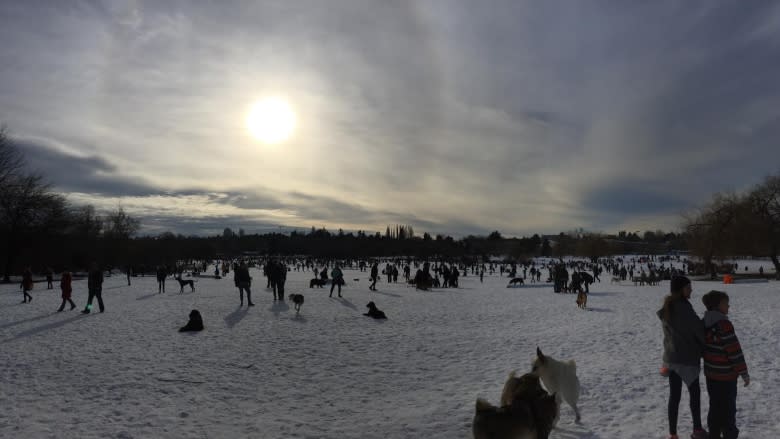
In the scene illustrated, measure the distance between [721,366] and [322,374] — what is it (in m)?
6.35

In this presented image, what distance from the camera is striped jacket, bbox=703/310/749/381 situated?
4219 millimetres

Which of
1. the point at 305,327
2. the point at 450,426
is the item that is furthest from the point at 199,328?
the point at 450,426

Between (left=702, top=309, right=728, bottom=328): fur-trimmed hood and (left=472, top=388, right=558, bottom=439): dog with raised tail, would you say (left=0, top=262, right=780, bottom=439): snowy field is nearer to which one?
(left=472, top=388, right=558, bottom=439): dog with raised tail

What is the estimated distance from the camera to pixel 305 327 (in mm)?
13680

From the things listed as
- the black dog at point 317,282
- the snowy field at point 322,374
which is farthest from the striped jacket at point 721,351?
the black dog at point 317,282

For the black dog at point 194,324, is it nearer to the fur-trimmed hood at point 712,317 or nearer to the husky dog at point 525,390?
the husky dog at point 525,390

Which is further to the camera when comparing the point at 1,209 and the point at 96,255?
the point at 96,255

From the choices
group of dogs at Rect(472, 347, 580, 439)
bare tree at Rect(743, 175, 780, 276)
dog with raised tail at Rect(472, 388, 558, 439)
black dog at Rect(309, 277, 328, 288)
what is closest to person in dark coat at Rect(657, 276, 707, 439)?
group of dogs at Rect(472, 347, 580, 439)

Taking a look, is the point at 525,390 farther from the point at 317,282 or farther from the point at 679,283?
the point at 317,282

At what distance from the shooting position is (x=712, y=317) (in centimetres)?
441

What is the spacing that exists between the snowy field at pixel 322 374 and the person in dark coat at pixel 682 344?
2.20 ft

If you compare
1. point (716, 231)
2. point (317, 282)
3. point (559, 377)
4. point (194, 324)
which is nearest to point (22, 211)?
point (317, 282)

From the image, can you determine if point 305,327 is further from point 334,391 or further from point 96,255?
point 96,255

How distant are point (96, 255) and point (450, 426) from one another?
225 feet
